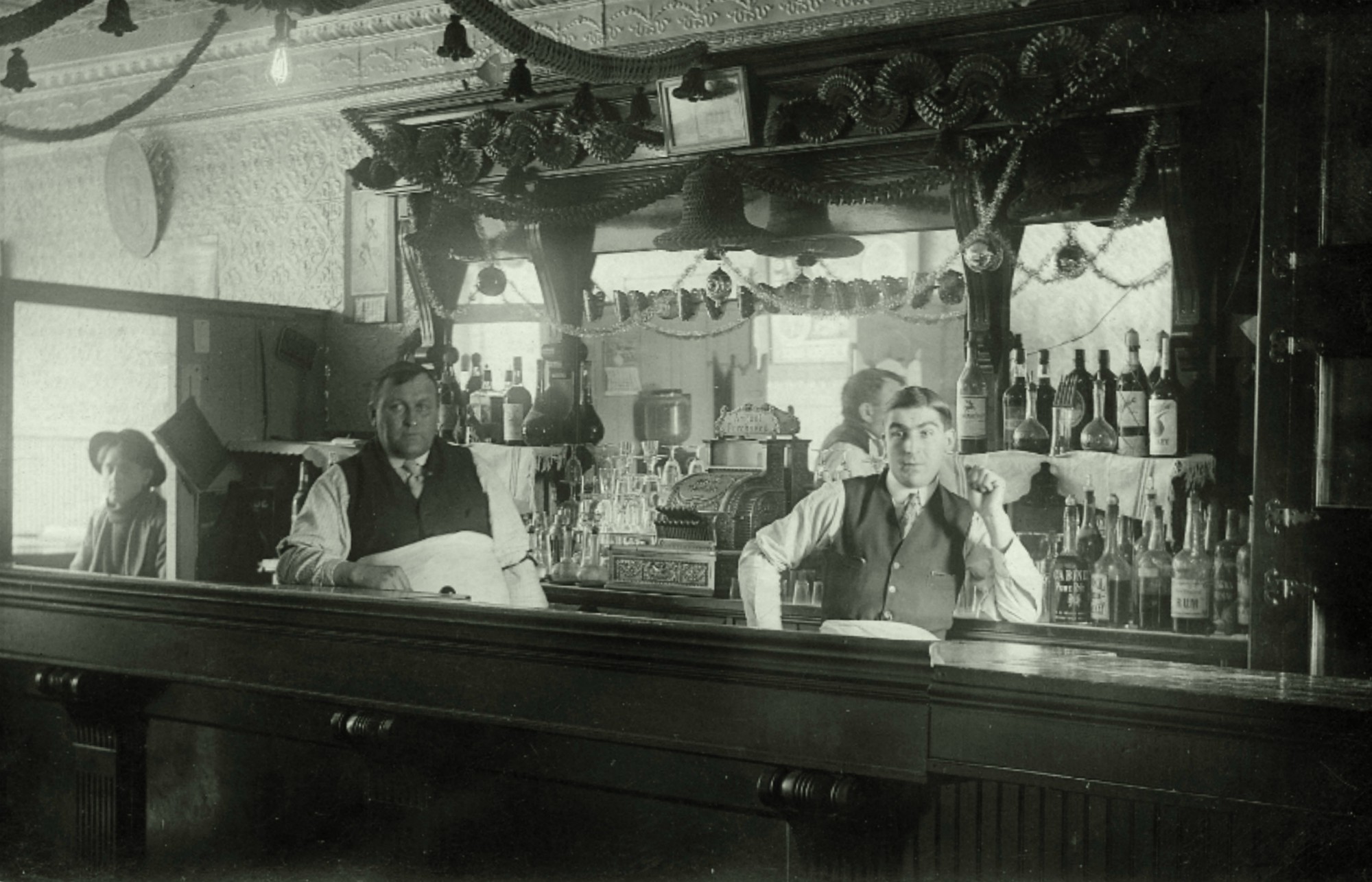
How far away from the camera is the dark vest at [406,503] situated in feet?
13.4

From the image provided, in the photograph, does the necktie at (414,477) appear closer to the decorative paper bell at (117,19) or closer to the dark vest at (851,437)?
the decorative paper bell at (117,19)

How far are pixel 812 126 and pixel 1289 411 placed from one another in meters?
2.46

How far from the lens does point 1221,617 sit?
386 centimetres

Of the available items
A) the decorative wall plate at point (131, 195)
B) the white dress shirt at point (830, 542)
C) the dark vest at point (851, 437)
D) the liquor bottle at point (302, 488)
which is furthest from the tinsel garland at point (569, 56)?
the decorative wall plate at point (131, 195)

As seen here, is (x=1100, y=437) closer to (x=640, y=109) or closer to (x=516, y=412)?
(x=640, y=109)

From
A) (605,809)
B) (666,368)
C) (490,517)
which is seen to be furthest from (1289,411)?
(666,368)

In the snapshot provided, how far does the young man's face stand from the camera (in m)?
3.84

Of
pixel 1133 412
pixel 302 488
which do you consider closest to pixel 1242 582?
pixel 1133 412

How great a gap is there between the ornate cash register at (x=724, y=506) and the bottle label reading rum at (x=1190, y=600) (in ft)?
5.06

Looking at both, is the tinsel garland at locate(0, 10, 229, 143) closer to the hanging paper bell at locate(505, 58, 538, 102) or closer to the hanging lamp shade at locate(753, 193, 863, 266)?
the hanging paper bell at locate(505, 58, 538, 102)

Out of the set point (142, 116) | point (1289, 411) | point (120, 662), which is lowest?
point (120, 662)

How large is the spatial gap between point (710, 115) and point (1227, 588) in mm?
2509

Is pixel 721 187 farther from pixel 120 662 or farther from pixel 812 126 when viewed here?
pixel 120 662

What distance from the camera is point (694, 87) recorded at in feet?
14.7
